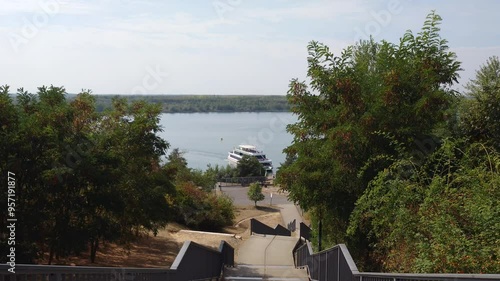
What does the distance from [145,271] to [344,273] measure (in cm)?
330

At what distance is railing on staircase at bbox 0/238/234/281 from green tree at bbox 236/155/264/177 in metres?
71.8

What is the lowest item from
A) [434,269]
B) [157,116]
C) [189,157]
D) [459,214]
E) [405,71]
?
[189,157]

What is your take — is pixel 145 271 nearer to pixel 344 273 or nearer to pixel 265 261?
pixel 344 273

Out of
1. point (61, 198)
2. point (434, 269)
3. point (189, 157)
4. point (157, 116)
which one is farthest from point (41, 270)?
point (189, 157)

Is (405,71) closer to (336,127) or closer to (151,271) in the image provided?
(336,127)

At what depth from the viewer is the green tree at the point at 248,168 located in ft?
288

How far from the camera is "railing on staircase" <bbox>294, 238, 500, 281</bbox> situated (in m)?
4.66

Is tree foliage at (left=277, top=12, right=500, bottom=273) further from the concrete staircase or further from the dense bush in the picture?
the dense bush

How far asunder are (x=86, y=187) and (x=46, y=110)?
198 cm

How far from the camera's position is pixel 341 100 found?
1342 centimetres

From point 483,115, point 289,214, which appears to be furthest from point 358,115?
point 289,214

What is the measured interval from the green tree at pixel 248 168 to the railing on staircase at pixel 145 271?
7177cm

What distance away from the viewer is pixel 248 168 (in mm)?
88562

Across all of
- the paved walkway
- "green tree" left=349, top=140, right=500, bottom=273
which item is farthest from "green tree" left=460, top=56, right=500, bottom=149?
the paved walkway
